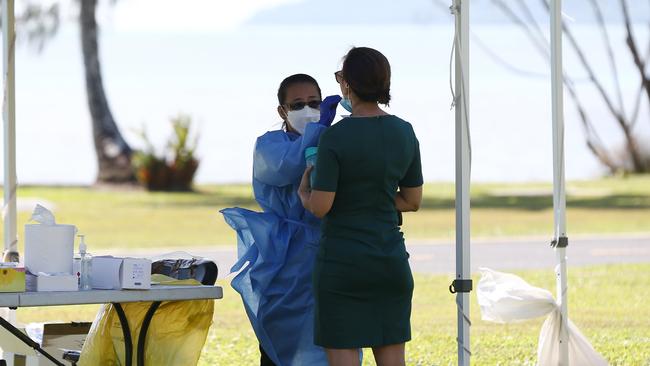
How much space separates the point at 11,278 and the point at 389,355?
1.25 m

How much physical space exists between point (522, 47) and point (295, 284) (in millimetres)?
31727

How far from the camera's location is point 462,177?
4691 millimetres

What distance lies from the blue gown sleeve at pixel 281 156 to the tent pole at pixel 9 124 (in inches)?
66.8

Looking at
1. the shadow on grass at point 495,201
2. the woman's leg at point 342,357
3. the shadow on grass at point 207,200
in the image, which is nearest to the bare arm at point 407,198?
the woman's leg at point 342,357

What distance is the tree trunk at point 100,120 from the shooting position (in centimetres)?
2797

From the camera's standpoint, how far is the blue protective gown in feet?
15.0

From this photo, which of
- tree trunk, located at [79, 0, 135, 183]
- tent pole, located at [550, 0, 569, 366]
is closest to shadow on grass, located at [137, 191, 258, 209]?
tree trunk, located at [79, 0, 135, 183]

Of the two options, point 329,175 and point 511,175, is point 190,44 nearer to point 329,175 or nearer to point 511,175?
point 511,175

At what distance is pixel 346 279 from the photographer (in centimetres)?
386

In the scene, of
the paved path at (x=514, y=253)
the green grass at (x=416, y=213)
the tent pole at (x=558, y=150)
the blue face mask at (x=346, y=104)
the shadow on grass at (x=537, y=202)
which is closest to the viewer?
the blue face mask at (x=346, y=104)

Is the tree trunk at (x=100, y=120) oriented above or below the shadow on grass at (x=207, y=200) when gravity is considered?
above

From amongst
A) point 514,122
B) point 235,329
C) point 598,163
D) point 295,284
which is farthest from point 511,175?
point 295,284

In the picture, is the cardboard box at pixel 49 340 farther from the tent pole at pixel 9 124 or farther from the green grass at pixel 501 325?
the green grass at pixel 501 325

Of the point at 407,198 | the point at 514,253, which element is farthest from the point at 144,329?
the point at 514,253
